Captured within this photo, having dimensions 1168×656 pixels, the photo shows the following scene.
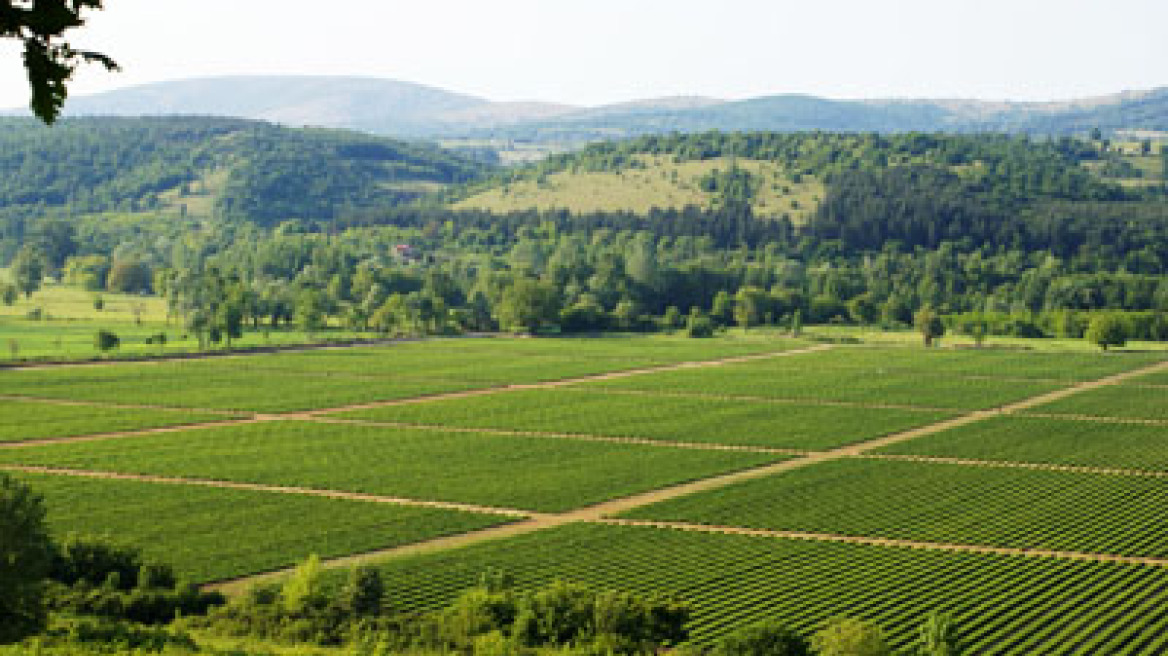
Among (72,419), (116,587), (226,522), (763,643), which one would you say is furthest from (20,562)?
(72,419)

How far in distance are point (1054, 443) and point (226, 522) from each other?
212ft

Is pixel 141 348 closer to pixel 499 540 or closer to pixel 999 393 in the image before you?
pixel 999 393

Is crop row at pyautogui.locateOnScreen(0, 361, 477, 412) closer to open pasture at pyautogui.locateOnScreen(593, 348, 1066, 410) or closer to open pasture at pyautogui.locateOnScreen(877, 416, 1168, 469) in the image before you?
open pasture at pyautogui.locateOnScreen(593, 348, 1066, 410)

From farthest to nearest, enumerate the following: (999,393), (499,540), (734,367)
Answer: (734,367)
(999,393)
(499,540)

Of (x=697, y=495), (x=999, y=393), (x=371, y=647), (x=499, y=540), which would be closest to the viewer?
(x=371, y=647)

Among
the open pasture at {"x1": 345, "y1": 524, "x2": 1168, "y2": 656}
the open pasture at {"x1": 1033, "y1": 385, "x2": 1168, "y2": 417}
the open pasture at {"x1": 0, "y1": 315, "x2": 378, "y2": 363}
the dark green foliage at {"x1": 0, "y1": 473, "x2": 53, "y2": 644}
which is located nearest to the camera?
the dark green foliage at {"x1": 0, "y1": 473, "x2": 53, "y2": 644}

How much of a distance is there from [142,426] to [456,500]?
3790cm

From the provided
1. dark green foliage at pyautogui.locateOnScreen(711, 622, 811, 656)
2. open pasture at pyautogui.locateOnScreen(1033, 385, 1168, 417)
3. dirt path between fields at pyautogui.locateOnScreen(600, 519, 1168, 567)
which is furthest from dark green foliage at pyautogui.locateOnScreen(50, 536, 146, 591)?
open pasture at pyautogui.locateOnScreen(1033, 385, 1168, 417)

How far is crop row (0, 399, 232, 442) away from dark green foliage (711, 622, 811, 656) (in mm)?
70891

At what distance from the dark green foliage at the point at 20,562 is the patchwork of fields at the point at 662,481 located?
570 inches

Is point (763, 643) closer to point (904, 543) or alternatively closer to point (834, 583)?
point (834, 583)

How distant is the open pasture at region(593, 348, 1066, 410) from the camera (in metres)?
137

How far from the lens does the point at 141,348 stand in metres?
169

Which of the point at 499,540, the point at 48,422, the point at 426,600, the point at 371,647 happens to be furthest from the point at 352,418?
the point at 371,647
